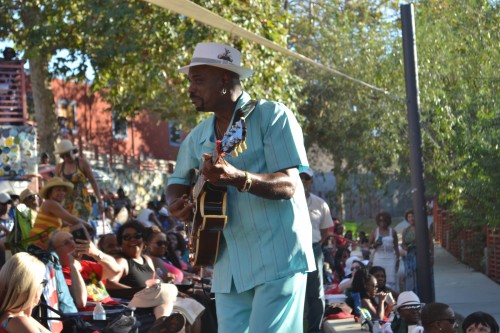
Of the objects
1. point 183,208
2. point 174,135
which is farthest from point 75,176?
point 174,135

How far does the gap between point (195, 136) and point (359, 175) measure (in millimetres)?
Result: 32640

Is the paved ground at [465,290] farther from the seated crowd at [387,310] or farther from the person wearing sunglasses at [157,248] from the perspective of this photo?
the person wearing sunglasses at [157,248]

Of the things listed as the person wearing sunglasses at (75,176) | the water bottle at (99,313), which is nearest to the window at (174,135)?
the person wearing sunglasses at (75,176)

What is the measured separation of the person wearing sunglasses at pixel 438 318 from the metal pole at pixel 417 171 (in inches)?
156

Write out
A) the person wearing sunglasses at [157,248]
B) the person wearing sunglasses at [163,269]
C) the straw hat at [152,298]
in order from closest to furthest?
1. the straw hat at [152,298]
2. the person wearing sunglasses at [163,269]
3. the person wearing sunglasses at [157,248]

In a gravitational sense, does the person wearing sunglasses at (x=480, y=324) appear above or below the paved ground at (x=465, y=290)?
above

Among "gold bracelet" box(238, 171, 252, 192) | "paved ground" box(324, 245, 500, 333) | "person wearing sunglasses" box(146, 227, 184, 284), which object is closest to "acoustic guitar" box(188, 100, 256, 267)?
"gold bracelet" box(238, 171, 252, 192)

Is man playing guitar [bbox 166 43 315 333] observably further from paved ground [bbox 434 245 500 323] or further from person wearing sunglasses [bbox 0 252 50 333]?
paved ground [bbox 434 245 500 323]

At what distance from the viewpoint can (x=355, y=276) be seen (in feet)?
37.8

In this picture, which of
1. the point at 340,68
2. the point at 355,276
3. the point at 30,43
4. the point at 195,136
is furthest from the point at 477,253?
→ the point at 195,136

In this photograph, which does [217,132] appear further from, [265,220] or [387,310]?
[387,310]

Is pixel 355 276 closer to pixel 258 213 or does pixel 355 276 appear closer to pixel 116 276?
pixel 116 276

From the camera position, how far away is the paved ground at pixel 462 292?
1134cm

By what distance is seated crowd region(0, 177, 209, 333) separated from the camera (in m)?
5.95
